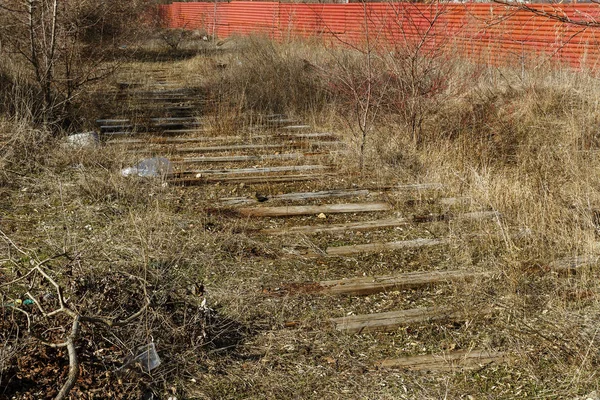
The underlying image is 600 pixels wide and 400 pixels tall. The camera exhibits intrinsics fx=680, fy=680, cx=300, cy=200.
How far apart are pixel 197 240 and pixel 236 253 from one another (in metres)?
0.36

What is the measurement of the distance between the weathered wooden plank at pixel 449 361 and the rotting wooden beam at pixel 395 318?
0.38 metres

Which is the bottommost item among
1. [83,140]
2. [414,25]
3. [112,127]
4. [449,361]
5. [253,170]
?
[449,361]

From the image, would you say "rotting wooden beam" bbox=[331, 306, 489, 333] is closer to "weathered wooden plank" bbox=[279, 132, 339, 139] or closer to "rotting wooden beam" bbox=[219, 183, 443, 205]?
"rotting wooden beam" bbox=[219, 183, 443, 205]

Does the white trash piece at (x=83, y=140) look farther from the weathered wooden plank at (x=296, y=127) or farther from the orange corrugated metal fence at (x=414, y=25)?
the orange corrugated metal fence at (x=414, y=25)

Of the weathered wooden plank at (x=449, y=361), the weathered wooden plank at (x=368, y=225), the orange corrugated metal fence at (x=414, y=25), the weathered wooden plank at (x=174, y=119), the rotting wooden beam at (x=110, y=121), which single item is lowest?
the weathered wooden plank at (x=449, y=361)

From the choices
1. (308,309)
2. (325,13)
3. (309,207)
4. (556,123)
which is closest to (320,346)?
(308,309)

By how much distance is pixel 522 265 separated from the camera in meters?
5.01

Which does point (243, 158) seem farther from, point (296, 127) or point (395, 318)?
point (395, 318)

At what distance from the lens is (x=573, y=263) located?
16.8 feet

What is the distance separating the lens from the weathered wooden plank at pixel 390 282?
4703 mm

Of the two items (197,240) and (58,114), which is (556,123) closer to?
(197,240)

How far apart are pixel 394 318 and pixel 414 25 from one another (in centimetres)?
459

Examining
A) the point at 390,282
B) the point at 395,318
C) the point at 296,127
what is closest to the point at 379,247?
the point at 390,282

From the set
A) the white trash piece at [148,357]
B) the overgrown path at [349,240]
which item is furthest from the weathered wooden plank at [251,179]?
the white trash piece at [148,357]
